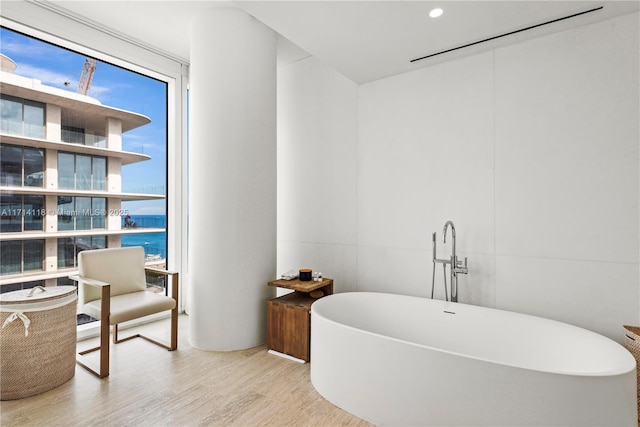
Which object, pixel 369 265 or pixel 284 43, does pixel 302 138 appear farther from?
pixel 369 265

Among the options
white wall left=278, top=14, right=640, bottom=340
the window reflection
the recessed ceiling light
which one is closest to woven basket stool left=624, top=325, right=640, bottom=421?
white wall left=278, top=14, right=640, bottom=340

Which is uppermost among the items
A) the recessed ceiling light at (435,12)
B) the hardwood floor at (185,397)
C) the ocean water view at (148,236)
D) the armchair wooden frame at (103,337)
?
the recessed ceiling light at (435,12)

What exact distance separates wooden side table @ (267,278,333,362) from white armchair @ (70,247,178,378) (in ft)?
→ 2.69

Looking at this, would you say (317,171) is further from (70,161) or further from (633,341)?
(633,341)

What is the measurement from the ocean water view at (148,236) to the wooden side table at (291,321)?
5.06 ft

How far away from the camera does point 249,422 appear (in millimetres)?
1860

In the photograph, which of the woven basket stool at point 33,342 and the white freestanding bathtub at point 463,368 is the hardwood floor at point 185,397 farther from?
the white freestanding bathtub at point 463,368

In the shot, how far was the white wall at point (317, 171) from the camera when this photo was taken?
322 cm

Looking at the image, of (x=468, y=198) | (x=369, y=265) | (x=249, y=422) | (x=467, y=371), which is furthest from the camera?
(x=369, y=265)

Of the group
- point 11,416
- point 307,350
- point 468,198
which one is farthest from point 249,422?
point 468,198

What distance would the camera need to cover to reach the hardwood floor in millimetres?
1881

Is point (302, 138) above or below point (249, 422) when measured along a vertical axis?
above

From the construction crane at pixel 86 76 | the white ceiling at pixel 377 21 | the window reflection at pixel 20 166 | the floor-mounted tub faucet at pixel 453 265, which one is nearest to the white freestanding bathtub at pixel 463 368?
the floor-mounted tub faucet at pixel 453 265

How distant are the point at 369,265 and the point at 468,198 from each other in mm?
1061
